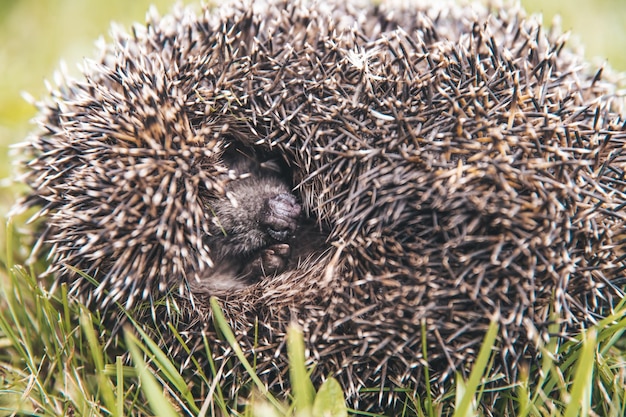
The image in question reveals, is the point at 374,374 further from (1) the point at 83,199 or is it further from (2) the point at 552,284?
(1) the point at 83,199

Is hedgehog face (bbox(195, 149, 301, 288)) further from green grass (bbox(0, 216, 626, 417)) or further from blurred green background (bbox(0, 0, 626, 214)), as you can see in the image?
blurred green background (bbox(0, 0, 626, 214))

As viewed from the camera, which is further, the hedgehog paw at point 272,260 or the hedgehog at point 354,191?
the hedgehog paw at point 272,260

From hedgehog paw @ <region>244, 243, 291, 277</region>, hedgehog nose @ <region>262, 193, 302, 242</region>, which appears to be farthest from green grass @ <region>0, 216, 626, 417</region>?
hedgehog nose @ <region>262, 193, 302, 242</region>

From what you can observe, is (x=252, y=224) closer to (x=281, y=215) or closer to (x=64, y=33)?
(x=281, y=215)

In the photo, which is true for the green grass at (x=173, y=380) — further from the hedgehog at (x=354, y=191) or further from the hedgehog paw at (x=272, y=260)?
the hedgehog paw at (x=272, y=260)

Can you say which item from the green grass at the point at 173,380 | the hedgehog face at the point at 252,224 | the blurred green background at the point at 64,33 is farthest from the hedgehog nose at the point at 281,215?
the blurred green background at the point at 64,33

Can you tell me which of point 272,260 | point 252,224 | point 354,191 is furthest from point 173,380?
point 354,191
